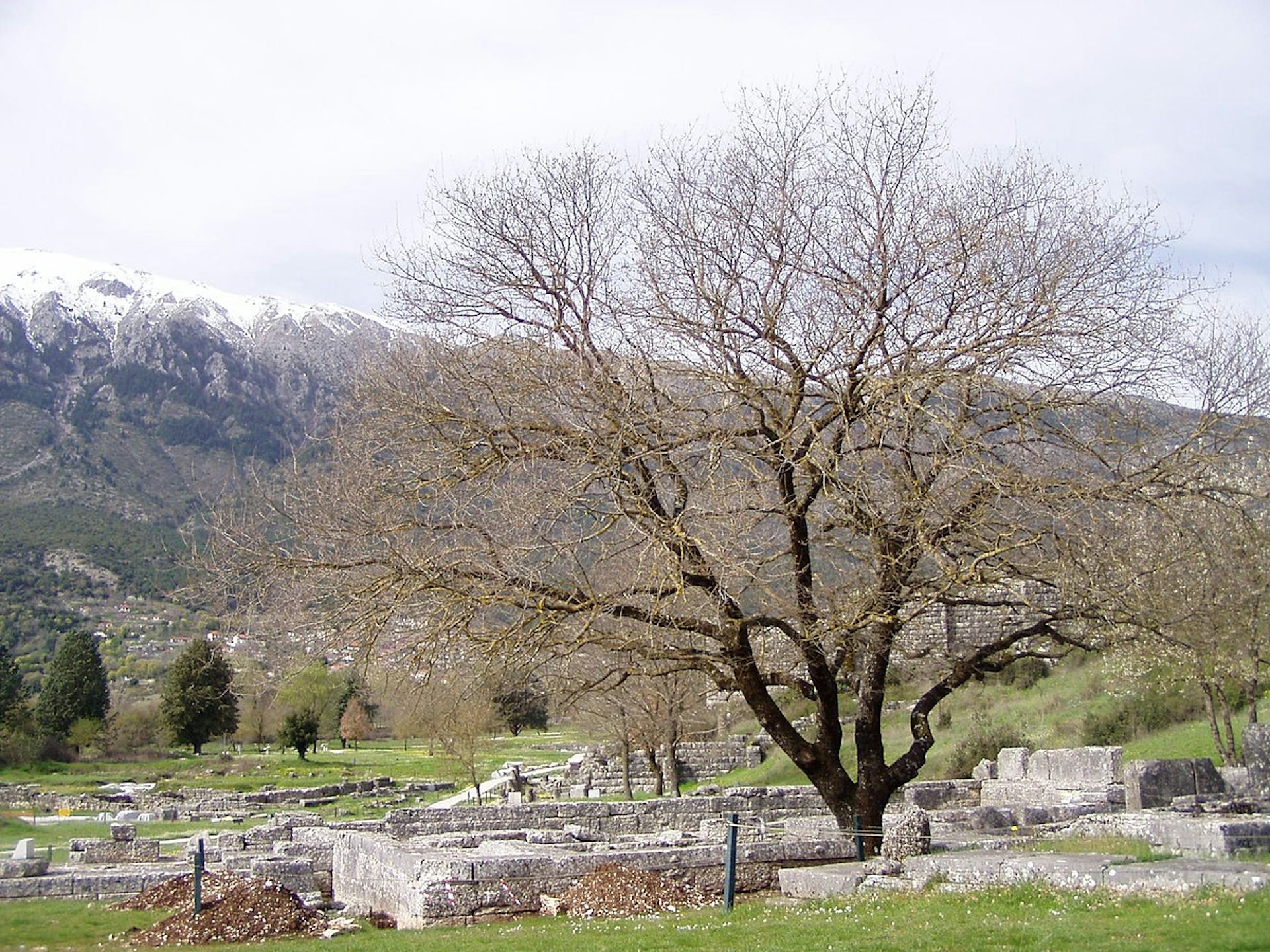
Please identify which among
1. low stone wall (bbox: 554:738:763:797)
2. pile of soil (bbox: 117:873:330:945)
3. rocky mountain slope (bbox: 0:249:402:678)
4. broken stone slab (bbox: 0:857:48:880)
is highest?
rocky mountain slope (bbox: 0:249:402:678)

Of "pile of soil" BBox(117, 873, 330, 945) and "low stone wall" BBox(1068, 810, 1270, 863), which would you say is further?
"pile of soil" BBox(117, 873, 330, 945)

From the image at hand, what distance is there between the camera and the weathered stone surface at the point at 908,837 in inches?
469

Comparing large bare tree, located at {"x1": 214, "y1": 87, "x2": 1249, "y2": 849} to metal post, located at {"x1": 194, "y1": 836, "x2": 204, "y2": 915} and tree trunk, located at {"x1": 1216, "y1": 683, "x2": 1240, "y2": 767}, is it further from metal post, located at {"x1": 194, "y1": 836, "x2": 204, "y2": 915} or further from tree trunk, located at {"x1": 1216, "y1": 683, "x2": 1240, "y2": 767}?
tree trunk, located at {"x1": 1216, "y1": 683, "x2": 1240, "y2": 767}

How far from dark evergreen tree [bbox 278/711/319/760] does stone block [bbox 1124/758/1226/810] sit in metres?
44.8

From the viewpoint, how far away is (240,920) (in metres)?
12.1

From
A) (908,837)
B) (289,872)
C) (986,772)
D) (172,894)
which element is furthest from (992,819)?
(172,894)

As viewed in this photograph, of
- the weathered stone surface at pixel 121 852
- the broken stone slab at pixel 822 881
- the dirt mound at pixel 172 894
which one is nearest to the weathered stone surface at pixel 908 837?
the broken stone slab at pixel 822 881

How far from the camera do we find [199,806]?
3509cm

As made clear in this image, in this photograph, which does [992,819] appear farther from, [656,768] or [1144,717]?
[656,768]

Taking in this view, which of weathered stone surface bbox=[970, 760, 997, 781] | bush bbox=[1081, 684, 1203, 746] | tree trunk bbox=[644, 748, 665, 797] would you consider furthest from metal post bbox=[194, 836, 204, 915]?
bush bbox=[1081, 684, 1203, 746]

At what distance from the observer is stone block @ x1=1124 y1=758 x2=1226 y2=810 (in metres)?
Result: 18.0

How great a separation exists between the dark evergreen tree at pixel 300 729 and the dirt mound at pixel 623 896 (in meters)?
46.0

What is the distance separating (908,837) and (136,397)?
418 ft

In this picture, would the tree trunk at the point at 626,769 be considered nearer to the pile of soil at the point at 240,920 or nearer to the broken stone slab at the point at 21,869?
the broken stone slab at the point at 21,869
